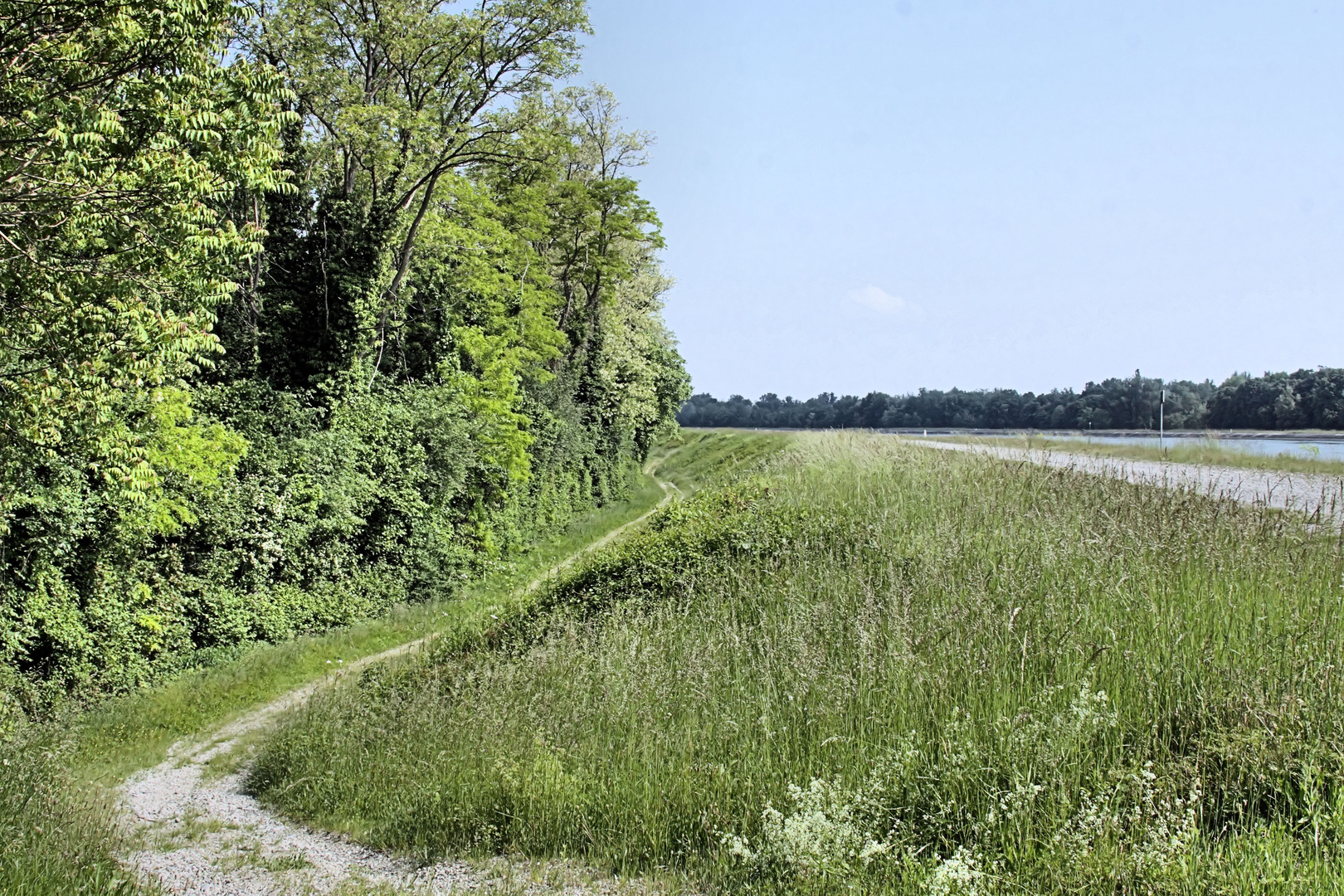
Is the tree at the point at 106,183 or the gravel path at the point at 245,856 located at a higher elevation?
the tree at the point at 106,183

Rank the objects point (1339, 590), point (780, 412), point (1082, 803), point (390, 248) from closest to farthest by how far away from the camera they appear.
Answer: point (1082, 803) → point (1339, 590) → point (390, 248) → point (780, 412)

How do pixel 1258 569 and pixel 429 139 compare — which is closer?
pixel 1258 569

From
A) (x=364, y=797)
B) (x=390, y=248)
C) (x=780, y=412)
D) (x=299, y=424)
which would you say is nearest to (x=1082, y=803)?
(x=364, y=797)

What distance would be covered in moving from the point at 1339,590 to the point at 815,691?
4.18 metres

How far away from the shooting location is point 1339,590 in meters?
6.36

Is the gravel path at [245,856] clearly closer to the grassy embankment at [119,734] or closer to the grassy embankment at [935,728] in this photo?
the grassy embankment at [935,728]

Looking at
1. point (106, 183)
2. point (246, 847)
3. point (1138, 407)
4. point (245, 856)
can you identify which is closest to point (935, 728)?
point (245, 856)

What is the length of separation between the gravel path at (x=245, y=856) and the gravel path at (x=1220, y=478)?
802cm

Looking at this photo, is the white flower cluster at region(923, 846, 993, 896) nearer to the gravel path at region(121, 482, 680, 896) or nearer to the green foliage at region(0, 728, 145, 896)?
the gravel path at region(121, 482, 680, 896)

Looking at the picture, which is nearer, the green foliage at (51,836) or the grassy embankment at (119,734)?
the green foliage at (51,836)

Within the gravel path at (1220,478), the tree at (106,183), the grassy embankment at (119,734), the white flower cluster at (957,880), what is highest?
Answer: the tree at (106,183)

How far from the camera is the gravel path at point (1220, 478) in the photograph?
31.4ft

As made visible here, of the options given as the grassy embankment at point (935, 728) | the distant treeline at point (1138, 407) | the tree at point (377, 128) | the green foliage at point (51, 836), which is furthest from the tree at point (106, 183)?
the distant treeline at point (1138, 407)

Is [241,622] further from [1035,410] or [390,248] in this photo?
[1035,410]
